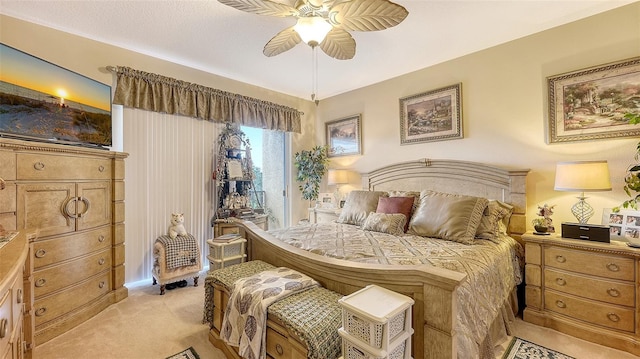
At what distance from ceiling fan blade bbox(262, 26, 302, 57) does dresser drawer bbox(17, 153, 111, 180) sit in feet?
6.42

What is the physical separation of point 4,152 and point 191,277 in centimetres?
203

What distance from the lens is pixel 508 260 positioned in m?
2.21

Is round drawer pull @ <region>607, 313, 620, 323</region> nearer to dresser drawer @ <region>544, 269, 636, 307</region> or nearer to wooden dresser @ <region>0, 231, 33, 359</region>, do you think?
dresser drawer @ <region>544, 269, 636, 307</region>

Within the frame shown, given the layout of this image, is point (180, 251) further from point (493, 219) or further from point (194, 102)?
point (493, 219)

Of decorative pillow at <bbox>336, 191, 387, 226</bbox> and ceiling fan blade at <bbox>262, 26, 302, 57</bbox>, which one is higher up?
ceiling fan blade at <bbox>262, 26, 302, 57</bbox>

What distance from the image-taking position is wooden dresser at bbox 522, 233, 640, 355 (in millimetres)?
1873

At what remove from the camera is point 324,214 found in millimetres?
3936

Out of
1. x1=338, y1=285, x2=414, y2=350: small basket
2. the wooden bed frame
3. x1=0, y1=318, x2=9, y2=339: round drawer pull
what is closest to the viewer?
x1=0, y1=318, x2=9, y2=339: round drawer pull

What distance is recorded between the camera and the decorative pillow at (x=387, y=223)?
255 centimetres

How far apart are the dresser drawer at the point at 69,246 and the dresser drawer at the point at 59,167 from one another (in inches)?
20.7

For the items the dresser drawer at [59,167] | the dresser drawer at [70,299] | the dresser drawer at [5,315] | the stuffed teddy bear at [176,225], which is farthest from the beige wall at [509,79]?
the dresser drawer at [5,315]

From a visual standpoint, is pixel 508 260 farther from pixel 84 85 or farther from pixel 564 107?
pixel 84 85

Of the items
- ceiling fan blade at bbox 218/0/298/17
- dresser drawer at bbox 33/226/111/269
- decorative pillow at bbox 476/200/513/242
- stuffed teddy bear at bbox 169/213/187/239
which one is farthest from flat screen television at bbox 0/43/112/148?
decorative pillow at bbox 476/200/513/242

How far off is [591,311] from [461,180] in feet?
4.90
